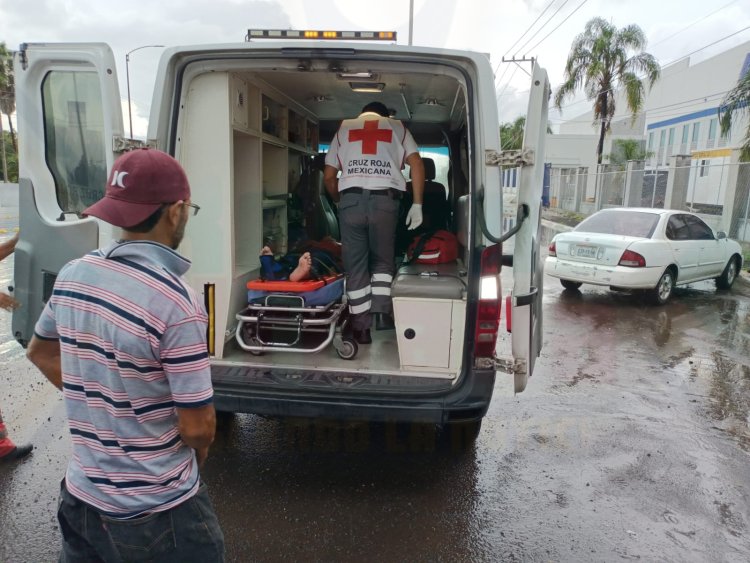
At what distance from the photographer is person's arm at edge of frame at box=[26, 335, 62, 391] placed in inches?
64.4

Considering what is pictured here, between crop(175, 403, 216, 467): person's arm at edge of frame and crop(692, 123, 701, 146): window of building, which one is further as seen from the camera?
crop(692, 123, 701, 146): window of building

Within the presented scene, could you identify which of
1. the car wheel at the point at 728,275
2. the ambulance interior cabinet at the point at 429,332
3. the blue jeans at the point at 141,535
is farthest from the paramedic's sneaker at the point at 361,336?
the car wheel at the point at 728,275

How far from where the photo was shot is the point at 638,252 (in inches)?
324

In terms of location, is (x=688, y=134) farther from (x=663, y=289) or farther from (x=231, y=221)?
(x=231, y=221)

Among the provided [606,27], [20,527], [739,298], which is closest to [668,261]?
[739,298]

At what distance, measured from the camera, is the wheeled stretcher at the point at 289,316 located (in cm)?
375

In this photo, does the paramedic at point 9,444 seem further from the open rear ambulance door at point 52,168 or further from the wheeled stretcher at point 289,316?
the wheeled stretcher at point 289,316

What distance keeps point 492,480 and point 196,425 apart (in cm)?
252

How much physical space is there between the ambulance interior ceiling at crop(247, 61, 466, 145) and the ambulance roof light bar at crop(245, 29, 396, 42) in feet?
0.50

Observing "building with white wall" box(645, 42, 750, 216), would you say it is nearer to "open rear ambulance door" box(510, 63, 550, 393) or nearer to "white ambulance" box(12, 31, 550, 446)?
"open rear ambulance door" box(510, 63, 550, 393)

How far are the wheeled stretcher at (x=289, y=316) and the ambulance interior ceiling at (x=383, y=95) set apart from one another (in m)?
1.38

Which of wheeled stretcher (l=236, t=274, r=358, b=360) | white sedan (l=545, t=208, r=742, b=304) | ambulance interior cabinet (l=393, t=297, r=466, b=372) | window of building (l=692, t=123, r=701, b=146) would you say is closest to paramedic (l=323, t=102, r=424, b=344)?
wheeled stretcher (l=236, t=274, r=358, b=360)

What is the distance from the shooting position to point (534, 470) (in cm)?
368

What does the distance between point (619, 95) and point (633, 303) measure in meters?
19.7
